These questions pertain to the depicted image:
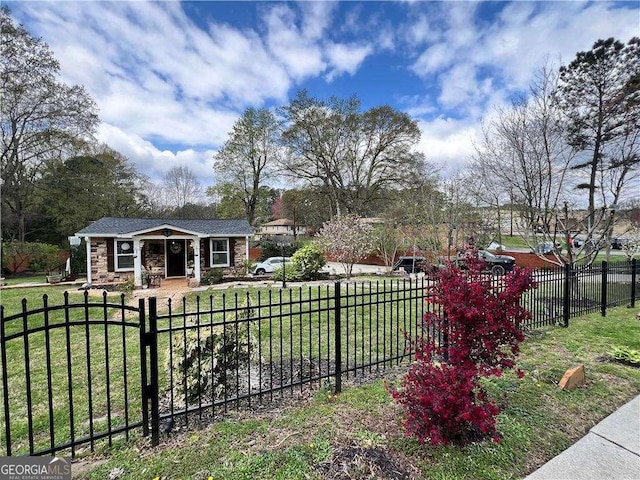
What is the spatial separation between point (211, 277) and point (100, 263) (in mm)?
4632

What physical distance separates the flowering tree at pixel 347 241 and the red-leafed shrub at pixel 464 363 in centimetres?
1227

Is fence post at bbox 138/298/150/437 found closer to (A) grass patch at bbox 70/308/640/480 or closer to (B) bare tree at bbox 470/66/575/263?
(A) grass patch at bbox 70/308/640/480

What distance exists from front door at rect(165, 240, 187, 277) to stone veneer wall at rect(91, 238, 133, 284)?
2.24m

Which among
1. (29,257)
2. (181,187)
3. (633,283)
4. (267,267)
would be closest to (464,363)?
(633,283)

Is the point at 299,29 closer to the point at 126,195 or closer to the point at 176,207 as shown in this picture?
the point at 126,195

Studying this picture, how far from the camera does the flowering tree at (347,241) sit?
51.2 feet

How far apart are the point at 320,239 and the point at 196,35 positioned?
38.8 ft

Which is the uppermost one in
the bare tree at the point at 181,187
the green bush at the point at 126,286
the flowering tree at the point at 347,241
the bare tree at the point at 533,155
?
the bare tree at the point at 181,187

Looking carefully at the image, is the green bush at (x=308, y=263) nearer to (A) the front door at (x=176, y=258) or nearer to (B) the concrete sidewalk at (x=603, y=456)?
(A) the front door at (x=176, y=258)

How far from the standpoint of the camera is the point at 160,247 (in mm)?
15102

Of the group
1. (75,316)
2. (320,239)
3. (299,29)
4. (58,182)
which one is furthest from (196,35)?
(58,182)

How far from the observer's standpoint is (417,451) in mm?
2396

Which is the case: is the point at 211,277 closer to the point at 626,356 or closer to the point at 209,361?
the point at 209,361

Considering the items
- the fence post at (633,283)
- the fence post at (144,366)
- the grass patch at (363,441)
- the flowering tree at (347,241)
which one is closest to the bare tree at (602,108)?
the fence post at (633,283)
